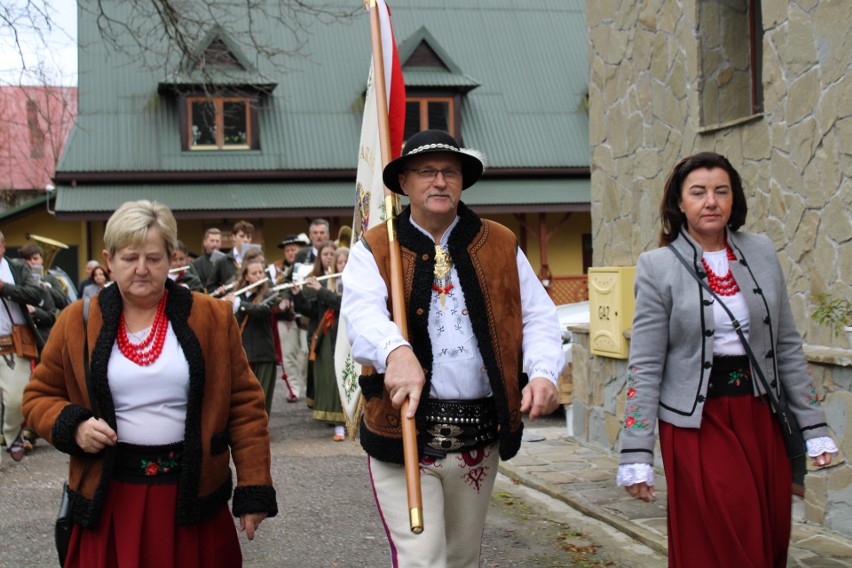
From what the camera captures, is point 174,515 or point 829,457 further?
point 829,457

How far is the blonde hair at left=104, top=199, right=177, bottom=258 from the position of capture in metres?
3.70

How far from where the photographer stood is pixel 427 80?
27.4 metres

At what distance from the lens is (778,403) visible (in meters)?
4.21

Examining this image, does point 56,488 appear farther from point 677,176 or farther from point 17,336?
point 677,176

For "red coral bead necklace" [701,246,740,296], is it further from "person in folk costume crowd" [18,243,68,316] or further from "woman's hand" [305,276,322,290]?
"person in folk costume crowd" [18,243,68,316]

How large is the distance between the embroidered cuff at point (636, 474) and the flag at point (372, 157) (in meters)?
1.22

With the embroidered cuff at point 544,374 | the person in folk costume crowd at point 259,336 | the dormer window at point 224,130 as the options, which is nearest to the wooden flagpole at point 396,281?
the embroidered cuff at point 544,374

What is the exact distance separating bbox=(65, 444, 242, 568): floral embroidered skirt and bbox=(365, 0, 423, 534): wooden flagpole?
792 mm

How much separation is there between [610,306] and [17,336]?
533 centimetres

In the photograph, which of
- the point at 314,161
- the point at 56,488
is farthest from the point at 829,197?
the point at 314,161

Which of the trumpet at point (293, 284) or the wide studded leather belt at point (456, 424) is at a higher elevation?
the trumpet at point (293, 284)

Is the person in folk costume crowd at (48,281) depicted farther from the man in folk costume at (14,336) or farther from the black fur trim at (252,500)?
the black fur trim at (252,500)

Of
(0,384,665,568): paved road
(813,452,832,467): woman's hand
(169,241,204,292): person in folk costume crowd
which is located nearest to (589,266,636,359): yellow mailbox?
(0,384,665,568): paved road

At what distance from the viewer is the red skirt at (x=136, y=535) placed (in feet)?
12.0
